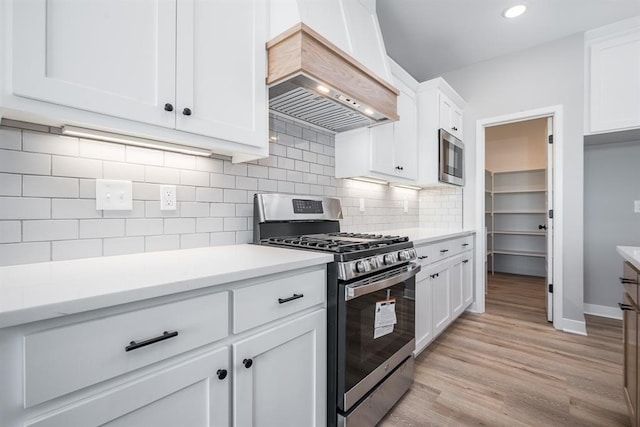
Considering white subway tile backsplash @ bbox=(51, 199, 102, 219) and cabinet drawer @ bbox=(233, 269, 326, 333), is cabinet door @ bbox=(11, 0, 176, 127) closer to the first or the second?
white subway tile backsplash @ bbox=(51, 199, 102, 219)

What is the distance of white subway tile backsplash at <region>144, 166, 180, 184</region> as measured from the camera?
1.37 meters

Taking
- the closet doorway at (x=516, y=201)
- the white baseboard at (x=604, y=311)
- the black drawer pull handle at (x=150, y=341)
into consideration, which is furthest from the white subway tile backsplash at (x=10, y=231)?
the closet doorway at (x=516, y=201)

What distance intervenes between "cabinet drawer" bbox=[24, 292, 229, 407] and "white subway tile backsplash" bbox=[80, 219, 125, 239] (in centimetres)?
62

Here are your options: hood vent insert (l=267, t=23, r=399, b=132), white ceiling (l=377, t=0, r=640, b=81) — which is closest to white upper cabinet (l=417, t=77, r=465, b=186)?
white ceiling (l=377, t=0, r=640, b=81)

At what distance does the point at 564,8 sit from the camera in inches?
98.3

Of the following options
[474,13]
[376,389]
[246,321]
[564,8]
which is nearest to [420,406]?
[376,389]

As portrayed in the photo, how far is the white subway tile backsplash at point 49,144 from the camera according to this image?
1077mm

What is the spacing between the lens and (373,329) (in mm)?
1508

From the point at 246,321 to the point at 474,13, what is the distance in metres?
2.95

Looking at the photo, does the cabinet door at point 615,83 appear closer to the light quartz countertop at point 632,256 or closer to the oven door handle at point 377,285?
the light quartz countertop at point 632,256

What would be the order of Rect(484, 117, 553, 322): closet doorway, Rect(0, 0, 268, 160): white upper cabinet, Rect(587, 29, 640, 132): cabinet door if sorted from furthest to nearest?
1. Rect(484, 117, 553, 322): closet doorway
2. Rect(587, 29, 640, 132): cabinet door
3. Rect(0, 0, 268, 160): white upper cabinet

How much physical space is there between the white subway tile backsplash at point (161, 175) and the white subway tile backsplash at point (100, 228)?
0.74ft

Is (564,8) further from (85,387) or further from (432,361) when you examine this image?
(85,387)

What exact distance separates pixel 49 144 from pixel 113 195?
27 centimetres
